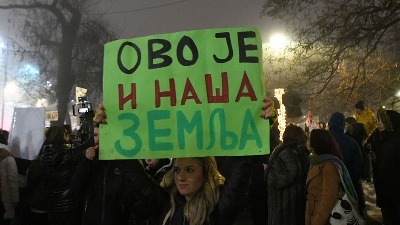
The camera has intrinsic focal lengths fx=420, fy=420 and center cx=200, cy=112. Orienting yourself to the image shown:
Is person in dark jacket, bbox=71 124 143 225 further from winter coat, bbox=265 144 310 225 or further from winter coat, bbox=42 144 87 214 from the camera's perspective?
winter coat, bbox=265 144 310 225

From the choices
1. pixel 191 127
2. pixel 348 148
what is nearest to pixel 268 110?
pixel 191 127

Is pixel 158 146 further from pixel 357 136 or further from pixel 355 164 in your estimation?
pixel 357 136

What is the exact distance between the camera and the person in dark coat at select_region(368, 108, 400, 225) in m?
6.04

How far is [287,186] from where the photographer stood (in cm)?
477

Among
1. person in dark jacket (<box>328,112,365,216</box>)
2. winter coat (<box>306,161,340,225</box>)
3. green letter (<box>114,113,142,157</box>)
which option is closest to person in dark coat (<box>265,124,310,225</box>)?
winter coat (<box>306,161,340,225</box>)

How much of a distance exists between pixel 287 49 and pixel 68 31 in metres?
15.7

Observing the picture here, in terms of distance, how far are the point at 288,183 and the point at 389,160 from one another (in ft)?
7.26

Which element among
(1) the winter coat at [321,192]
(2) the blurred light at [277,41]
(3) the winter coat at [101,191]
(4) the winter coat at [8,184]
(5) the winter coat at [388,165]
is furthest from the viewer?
(2) the blurred light at [277,41]

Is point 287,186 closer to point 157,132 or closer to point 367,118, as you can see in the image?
point 157,132

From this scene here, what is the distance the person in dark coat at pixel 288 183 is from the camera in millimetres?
4754

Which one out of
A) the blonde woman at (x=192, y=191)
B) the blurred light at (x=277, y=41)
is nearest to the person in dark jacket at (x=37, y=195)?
the blonde woman at (x=192, y=191)

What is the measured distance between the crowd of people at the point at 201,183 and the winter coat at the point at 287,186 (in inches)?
0.4

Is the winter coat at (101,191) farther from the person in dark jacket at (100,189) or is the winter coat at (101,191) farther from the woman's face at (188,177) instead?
the woman's face at (188,177)

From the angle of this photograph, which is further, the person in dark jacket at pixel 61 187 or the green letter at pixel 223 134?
the person in dark jacket at pixel 61 187
